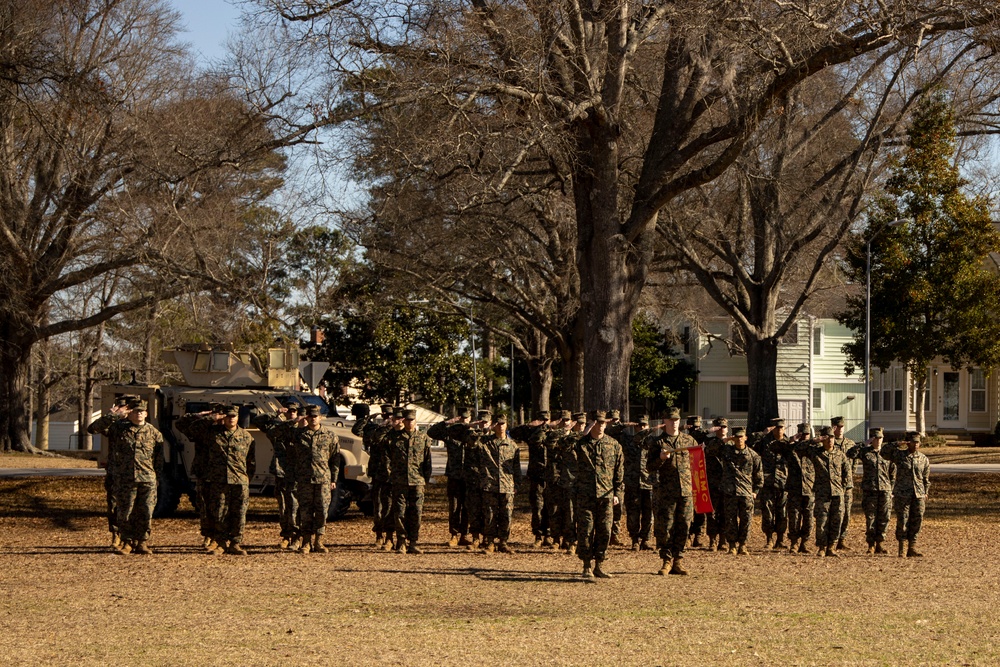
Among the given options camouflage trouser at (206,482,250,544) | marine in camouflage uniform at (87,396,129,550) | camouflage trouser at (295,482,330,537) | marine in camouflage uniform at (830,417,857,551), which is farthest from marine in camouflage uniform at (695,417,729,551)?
marine in camouflage uniform at (87,396,129,550)

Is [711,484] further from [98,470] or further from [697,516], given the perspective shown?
[98,470]

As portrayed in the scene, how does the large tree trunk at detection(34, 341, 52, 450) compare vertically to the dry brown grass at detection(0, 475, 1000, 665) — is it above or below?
above

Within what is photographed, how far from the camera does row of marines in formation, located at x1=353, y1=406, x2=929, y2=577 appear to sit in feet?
55.0

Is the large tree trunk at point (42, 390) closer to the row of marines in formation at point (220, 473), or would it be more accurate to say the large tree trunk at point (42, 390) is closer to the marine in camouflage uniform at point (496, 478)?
the row of marines in formation at point (220, 473)

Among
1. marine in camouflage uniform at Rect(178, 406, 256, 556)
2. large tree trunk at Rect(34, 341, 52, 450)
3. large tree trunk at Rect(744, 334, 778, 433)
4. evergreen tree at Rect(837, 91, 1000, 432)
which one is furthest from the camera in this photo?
large tree trunk at Rect(34, 341, 52, 450)

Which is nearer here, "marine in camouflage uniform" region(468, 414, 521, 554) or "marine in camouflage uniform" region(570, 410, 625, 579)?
"marine in camouflage uniform" region(570, 410, 625, 579)

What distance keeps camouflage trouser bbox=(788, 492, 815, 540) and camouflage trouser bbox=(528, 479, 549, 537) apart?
3.38 m

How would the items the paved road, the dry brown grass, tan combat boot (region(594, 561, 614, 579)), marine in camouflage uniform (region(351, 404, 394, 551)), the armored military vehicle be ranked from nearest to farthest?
1. the dry brown grass
2. tan combat boot (region(594, 561, 614, 579))
3. marine in camouflage uniform (region(351, 404, 394, 551))
4. the armored military vehicle
5. the paved road

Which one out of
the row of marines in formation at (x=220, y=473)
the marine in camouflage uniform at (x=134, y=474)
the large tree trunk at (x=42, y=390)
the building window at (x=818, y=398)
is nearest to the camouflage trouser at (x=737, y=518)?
the row of marines in formation at (x=220, y=473)

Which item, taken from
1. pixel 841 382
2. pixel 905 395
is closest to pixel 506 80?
pixel 905 395

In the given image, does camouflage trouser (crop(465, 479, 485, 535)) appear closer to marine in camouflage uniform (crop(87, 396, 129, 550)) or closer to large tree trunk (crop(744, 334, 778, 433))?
marine in camouflage uniform (crop(87, 396, 129, 550))

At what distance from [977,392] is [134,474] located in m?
38.0

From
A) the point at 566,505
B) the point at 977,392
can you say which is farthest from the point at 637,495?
the point at 977,392

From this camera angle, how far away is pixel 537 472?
18031 millimetres
